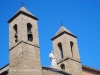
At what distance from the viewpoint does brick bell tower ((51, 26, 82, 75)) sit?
21.9 metres

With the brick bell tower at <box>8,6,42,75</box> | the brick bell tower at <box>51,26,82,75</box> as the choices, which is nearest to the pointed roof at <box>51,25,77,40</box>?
the brick bell tower at <box>51,26,82,75</box>

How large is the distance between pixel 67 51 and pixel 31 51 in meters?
5.27

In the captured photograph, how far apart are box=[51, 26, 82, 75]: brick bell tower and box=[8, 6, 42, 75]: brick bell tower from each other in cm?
421

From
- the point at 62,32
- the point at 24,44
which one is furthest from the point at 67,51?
the point at 24,44

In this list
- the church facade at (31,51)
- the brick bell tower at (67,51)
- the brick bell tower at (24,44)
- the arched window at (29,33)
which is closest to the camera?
the brick bell tower at (24,44)

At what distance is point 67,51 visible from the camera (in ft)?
73.8

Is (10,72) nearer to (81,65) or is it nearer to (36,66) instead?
(36,66)

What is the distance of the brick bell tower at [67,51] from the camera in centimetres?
2194

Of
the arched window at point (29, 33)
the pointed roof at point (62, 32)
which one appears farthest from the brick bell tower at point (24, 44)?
the pointed roof at point (62, 32)

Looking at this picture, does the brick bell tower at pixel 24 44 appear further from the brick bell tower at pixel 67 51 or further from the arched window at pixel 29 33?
the brick bell tower at pixel 67 51

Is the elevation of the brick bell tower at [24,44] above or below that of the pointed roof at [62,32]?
below

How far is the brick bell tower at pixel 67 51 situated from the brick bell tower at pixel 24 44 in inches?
166

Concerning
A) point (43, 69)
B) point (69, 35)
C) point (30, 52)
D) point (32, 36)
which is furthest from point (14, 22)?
point (69, 35)

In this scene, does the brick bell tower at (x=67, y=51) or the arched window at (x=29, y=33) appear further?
the brick bell tower at (x=67, y=51)
